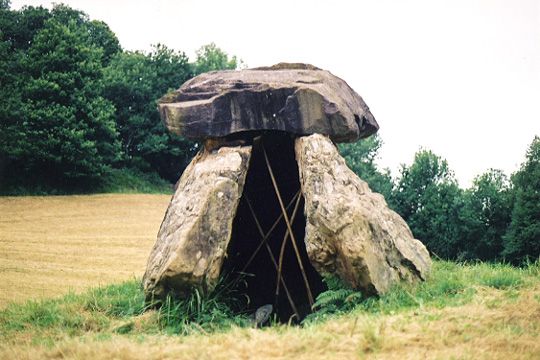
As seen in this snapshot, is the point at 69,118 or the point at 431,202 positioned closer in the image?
the point at 431,202

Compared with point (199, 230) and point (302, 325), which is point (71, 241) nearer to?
point (199, 230)

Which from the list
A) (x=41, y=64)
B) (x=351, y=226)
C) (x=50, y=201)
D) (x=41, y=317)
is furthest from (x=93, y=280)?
(x=41, y=64)

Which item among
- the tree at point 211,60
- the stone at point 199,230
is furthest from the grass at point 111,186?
the stone at point 199,230

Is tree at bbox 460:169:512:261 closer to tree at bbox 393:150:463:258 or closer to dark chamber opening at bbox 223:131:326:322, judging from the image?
tree at bbox 393:150:463:258

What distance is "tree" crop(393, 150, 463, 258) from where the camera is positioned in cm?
2133

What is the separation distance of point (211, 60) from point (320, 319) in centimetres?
3702

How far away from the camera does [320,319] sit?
7516 mm

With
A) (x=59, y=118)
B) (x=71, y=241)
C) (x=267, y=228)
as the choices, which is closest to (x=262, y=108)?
(x=267, y=228)

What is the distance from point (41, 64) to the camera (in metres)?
27.0

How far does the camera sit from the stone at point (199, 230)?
7953 mm

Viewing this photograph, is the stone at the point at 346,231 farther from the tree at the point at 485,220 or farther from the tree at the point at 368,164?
the tree at the point at 368,164

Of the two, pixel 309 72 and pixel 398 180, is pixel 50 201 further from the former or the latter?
pixel 309 72

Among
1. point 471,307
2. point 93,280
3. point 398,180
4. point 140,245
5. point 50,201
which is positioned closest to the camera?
point 471,307

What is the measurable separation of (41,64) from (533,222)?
71.5 feet
